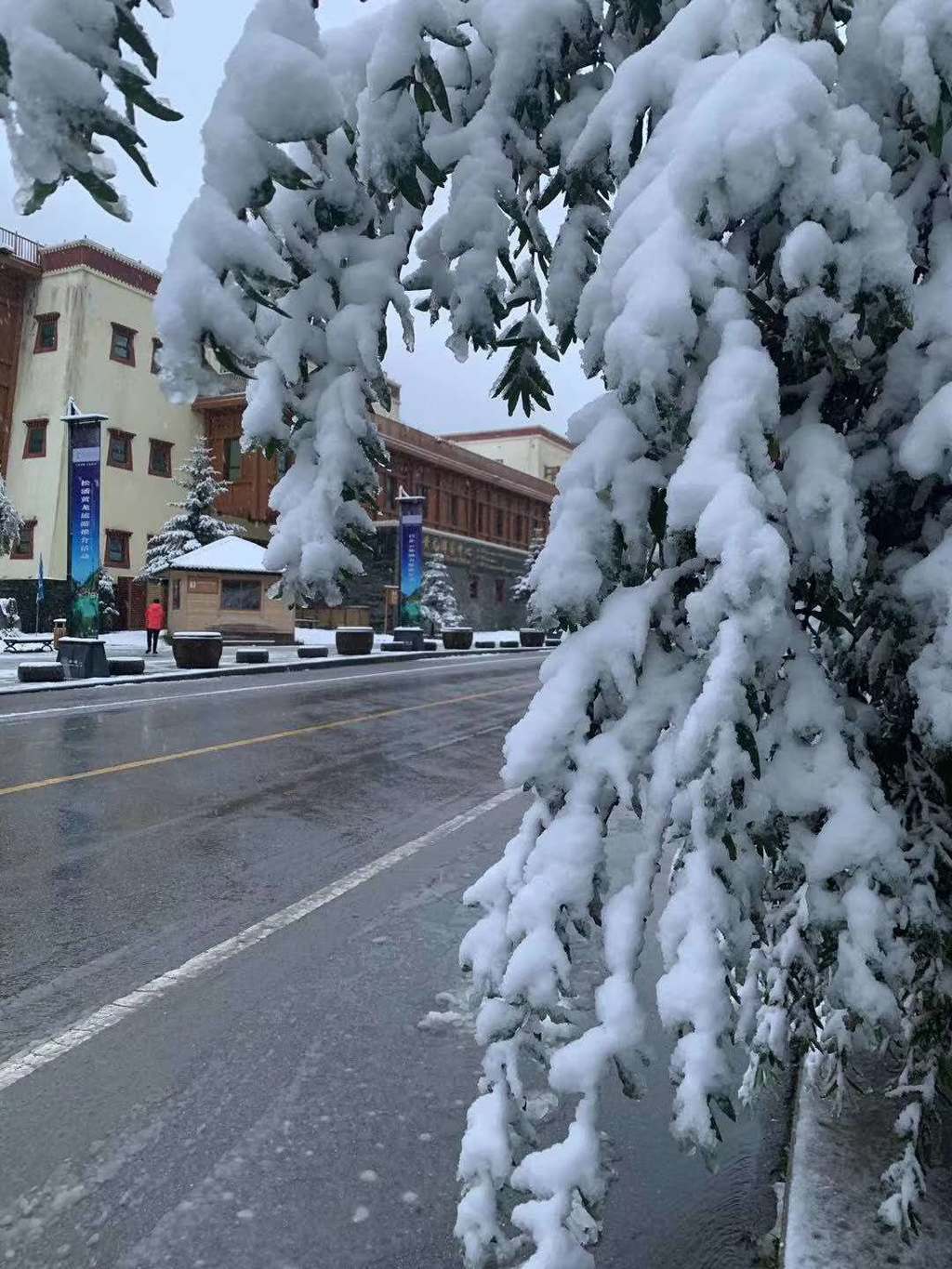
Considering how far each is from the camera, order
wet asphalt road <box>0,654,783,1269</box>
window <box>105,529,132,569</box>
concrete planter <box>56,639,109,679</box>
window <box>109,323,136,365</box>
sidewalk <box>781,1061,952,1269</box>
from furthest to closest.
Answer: window <box>109,323,136,365</box>
window <box>105,529,132,569</box>
concrete planter <box>56,639,109,679</box>
wet asphalt road <box>0,654,783,1269</box>
sidewalk <box>781,1061,952,1269</box>

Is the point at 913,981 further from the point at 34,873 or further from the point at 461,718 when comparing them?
the point at 461,718

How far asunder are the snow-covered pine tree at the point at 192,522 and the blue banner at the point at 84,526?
16635 millimetres

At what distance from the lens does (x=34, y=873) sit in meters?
5.34

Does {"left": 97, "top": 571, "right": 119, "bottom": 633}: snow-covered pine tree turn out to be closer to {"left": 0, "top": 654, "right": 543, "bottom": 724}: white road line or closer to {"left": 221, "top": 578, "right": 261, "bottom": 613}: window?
{"left": 221, "top": 578, "right": 261, "bottom": 613}: window

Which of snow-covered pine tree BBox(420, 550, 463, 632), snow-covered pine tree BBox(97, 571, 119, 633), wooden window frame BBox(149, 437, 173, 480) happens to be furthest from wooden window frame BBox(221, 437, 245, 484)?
snow-covered pine tree BBox(420, 550, 463, 632)

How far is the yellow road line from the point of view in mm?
7914

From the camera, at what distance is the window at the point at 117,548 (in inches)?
1474

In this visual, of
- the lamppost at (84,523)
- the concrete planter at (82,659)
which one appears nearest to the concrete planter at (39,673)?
the concrete planter at (82,659)

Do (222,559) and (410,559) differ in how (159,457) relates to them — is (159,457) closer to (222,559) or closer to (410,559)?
(222,559)

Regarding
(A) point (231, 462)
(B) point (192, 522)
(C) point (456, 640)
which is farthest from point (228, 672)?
(A) point (231, 462)

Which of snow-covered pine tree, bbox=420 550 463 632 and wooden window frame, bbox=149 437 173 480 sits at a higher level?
wooden window frame, bbox=149 437 173 480

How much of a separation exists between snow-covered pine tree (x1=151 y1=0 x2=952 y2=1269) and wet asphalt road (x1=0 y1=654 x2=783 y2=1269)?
711mm

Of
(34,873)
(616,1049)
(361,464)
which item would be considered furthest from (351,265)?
(34,873)

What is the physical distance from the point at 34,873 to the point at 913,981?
4649 millimetres
